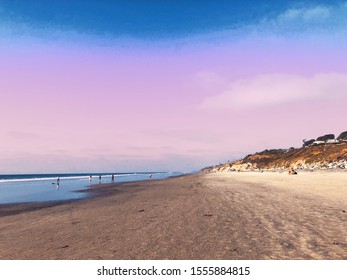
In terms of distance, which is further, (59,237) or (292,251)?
(59,237)

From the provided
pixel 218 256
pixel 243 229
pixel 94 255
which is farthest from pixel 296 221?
pixel 94 255

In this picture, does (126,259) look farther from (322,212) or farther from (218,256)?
(322,212)

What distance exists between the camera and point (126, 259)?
7848mm

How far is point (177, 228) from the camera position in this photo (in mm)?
11625

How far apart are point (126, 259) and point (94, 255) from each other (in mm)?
1061

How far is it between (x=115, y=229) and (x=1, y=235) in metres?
4.72

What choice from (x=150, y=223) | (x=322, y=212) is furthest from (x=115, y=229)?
(x=322, y=212)

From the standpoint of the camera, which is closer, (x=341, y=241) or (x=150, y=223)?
(x=341, y=241)

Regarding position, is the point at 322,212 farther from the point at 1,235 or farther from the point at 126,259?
the point at 1,235
